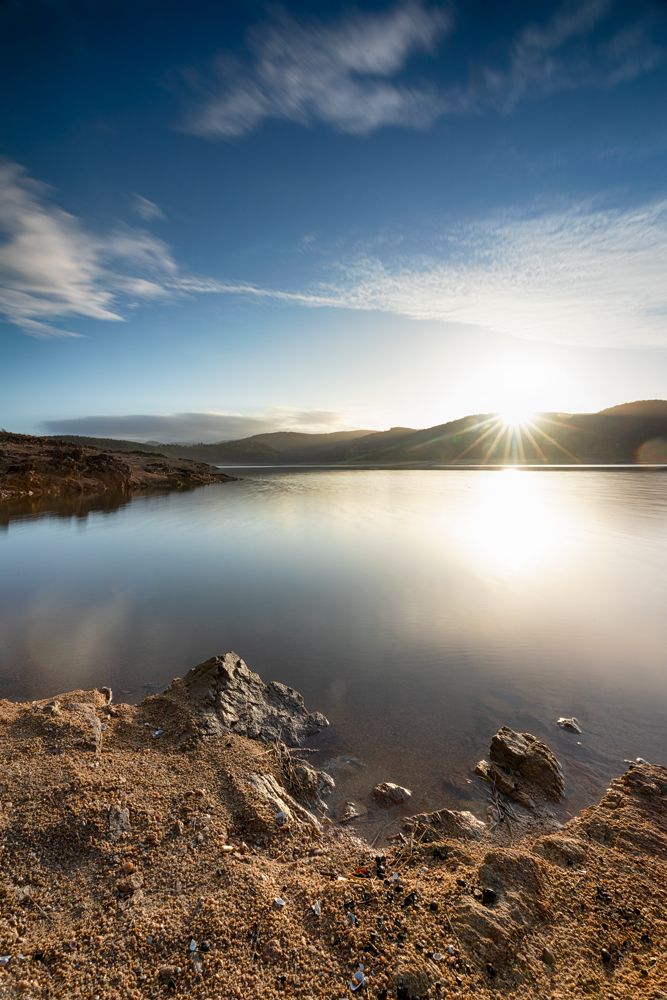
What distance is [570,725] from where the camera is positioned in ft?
16.3

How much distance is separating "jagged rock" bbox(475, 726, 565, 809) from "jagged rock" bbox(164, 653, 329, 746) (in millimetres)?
2048

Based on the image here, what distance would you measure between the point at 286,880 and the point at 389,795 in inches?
55.3

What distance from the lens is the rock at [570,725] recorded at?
193 inches

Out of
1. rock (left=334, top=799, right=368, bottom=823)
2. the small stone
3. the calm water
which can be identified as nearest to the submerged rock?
the calm water

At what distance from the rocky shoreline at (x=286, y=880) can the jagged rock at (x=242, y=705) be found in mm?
306

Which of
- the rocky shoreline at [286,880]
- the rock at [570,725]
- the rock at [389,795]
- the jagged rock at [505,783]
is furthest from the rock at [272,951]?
the rock at [570,725]

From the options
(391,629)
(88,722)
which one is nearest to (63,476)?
(391,629)

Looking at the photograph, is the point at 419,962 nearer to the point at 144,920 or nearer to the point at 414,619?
the point at 144,920

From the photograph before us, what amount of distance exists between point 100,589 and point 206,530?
27.6 ft

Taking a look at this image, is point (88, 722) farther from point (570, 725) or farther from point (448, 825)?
point (570, 725)

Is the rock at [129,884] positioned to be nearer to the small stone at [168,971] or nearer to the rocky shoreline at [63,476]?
the small stone at [168,971]

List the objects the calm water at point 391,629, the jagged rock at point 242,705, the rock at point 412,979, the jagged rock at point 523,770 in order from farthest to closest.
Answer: the calm water at point 391,629
the jagged rock at point 242,705
the jagged rock at point 523,770
the rock at point 412,979

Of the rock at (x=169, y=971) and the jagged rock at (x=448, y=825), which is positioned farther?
the jagged rock at (x=448, y=825)

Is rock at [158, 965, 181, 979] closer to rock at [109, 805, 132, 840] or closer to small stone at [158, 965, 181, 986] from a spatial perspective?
small stone at [158, 965, 181, 986]
